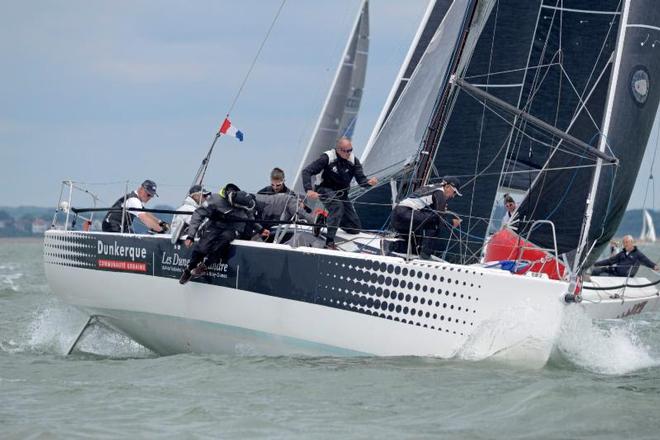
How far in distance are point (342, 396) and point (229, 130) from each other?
5.54 metres

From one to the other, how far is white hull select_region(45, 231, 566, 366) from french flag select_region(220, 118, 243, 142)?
2407 mm

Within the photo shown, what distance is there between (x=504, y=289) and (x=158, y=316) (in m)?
3.67

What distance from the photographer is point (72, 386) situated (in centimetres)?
861

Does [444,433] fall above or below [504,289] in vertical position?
below

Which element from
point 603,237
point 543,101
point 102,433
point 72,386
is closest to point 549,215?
point 603,237

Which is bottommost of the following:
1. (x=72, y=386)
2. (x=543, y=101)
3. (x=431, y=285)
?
(x=72, y=386)

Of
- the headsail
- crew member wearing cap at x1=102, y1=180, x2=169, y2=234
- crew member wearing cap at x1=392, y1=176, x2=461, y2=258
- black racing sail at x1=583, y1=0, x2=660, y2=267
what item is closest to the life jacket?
crew member wearing cap at x1=102, y1=180, x2=169, y2=234

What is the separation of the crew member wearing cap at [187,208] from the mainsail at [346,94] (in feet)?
41.3

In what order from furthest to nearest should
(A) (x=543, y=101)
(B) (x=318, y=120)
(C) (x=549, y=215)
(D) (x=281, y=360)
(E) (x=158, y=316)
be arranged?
(B) (x=318, y=120)
(A) (x=543, y=101)
(C) (x=549, y=215)
(E) (x=158, y=316)
(D) (x=281, y=360)

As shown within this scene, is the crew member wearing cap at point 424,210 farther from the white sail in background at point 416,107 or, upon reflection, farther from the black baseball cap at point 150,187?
the black baseball cap at point 150,187

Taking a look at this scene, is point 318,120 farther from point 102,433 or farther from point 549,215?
point 102,433

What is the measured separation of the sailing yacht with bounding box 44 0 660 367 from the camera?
8500mm

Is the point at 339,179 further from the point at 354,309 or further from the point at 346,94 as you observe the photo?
the point at 346,94

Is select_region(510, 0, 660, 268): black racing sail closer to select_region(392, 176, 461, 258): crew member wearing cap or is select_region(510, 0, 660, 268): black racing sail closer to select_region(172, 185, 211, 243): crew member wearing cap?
select_region(392, 176, 461, 258): crew member wearing cap
